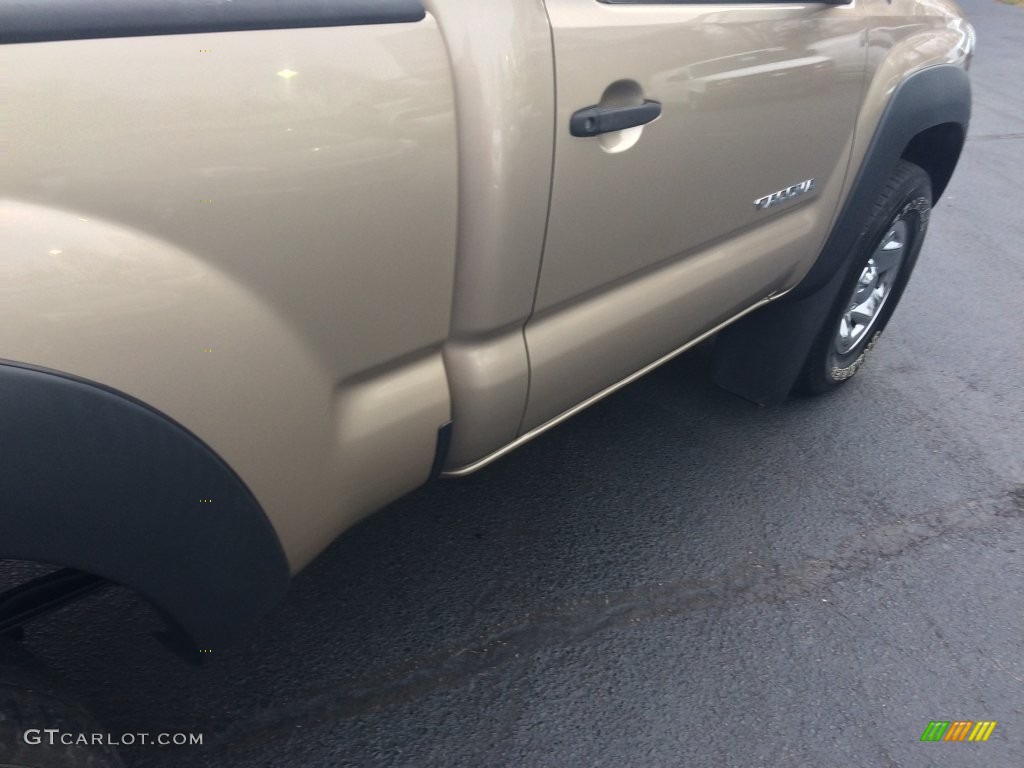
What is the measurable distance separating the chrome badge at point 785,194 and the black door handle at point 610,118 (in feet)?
1.94

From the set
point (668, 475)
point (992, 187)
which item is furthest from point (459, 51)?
point (992, 187)

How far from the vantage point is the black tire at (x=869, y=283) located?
2797 mm

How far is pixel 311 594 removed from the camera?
226 cm

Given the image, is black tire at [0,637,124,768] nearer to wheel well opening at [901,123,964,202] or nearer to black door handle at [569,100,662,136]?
black door handle at [569,100,662,136]

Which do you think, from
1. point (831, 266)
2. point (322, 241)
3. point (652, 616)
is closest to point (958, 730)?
point (652, 616)

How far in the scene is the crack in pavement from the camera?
1960mm

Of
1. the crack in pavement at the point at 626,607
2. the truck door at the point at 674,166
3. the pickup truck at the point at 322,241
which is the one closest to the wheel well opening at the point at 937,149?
the truck door at the point at 674,166

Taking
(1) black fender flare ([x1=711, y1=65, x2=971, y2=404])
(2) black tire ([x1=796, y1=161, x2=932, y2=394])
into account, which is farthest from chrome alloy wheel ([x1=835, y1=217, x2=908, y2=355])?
(1) black fender flare ([x1=711, y1=65, x2=971, y2=404])

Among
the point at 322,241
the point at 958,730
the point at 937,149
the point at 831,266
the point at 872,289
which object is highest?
the point at 322,241

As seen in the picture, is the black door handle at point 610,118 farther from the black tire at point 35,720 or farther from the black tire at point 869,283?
the black tire at point 869,283

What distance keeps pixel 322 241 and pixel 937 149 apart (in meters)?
2.49

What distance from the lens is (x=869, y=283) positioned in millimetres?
3141

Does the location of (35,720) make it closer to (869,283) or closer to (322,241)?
(322,241)

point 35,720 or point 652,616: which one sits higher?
point 35,720
